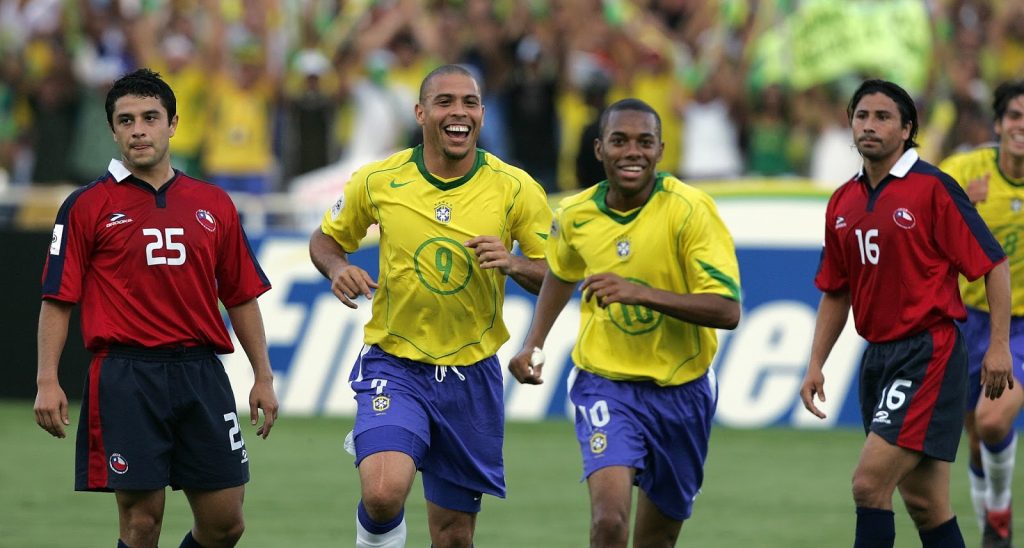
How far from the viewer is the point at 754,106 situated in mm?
15602

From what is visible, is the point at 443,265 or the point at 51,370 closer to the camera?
the point at 51,370

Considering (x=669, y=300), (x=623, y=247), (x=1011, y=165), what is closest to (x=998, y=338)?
(x=669, y=300)

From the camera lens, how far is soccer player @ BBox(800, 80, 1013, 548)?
7.38 m

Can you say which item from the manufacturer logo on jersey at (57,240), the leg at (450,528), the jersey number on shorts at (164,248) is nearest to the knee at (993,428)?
the leg at (450,528)

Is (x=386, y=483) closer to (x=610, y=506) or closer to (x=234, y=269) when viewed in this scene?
(x=610, y=506)

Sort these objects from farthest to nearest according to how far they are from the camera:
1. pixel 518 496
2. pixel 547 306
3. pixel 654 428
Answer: pixel 518 496 → pixel 547 306 → pixel 654 428

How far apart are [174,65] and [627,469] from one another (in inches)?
414

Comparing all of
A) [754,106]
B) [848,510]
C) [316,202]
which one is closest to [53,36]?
[316,202]

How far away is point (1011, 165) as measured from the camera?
9.40 m

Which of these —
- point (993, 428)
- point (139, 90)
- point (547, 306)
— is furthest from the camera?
point (993, 428)

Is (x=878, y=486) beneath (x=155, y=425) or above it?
beneath

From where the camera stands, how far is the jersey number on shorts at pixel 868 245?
24.6 feet

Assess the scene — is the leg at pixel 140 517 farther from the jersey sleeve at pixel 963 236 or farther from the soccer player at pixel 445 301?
the jersey sleeve at pixel 963 236

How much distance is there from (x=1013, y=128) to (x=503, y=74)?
291 inches
